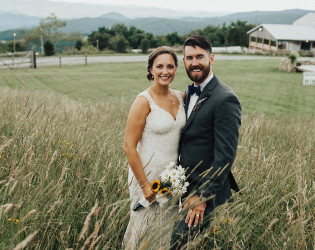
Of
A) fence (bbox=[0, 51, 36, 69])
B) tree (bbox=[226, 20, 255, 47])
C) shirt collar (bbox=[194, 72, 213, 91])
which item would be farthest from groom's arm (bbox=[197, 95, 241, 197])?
tree (bbox=[226, 20, 255, 47])

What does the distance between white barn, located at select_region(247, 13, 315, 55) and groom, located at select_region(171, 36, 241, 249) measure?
198 feet

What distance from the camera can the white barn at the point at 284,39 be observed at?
197 ft

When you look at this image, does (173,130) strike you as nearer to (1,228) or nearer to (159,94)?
(159,94)

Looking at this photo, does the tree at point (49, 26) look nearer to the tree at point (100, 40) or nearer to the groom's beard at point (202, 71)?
the tree at point (100, 40)

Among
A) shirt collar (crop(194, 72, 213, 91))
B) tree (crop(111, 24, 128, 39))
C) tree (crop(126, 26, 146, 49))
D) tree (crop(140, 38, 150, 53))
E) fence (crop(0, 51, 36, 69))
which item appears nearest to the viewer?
shirt collar (crop(194, 72, 213, 91))

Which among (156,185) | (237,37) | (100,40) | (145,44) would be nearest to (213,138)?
(156,185)

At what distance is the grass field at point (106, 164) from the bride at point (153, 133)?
0.18 metres

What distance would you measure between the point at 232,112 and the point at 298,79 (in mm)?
24097

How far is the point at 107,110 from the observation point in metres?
8.12

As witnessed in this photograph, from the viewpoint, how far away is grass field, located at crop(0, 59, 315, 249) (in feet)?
6.49

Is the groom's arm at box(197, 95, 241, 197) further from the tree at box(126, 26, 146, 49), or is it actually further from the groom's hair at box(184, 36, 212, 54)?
the tree at box(126, 26, 146, 49)

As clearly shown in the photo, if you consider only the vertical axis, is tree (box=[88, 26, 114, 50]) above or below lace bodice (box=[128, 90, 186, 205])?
above

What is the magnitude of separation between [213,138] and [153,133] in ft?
1.64

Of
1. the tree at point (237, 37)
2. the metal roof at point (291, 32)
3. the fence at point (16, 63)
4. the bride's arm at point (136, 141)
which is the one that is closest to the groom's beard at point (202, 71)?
the bride's arm at point (136, 141)
